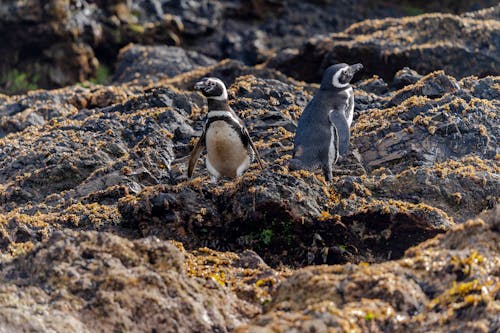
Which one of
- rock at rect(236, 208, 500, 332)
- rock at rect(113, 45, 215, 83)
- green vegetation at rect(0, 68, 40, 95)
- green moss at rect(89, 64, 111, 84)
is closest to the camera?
rock at rect(236, 208, 500, 332)

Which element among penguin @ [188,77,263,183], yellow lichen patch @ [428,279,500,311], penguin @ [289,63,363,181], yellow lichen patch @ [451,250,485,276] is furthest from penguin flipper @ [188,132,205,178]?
yellow lichen patch @ [428,279,500,311]

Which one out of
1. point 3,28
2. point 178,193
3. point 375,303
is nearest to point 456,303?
point 375,303

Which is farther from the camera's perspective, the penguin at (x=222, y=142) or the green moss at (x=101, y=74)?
the green moss at (x=101, y=74)

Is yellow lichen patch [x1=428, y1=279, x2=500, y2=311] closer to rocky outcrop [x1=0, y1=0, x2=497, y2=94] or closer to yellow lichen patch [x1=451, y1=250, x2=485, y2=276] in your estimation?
yellow lichen patch [x1=451, y1=250, x2=485, y2=276]

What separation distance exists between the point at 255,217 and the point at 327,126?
91.3 inches

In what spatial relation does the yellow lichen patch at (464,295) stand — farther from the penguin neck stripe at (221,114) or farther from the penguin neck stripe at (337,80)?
the penguin neck stripe at (337,80)

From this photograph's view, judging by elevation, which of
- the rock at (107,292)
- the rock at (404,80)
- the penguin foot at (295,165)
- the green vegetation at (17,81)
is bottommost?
the green vegetation at (17,81)

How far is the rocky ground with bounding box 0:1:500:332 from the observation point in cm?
514

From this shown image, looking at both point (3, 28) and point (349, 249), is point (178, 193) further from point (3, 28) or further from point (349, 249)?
point (3, 28)

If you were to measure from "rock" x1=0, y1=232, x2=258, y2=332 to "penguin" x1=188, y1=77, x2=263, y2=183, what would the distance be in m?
3.42

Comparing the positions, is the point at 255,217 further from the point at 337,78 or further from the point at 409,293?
the point at 337,78

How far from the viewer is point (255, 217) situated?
7.24 meters

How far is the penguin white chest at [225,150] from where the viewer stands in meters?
9.11

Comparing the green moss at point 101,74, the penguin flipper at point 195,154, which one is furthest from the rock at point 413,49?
the penguin flipper at point 195,154
